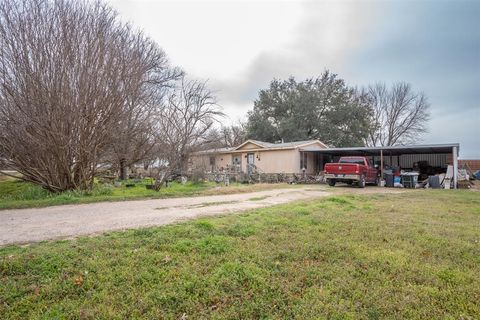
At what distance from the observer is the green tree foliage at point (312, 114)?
106 ft

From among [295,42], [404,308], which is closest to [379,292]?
[404,308]

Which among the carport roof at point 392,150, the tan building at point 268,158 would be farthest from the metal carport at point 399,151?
the tan building at point 268,158

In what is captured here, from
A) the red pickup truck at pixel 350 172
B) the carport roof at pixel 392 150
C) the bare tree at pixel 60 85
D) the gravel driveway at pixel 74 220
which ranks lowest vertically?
the gravel driveway at pixel 74 220

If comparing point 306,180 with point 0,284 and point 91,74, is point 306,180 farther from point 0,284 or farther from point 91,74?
point 0,284

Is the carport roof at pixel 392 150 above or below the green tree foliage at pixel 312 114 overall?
below

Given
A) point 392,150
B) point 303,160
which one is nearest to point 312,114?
point 303,160

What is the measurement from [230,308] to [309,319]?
77 cm

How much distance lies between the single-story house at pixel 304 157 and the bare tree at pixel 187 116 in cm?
148

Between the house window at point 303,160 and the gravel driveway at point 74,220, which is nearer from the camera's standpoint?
the gravel driveway at point 74,220

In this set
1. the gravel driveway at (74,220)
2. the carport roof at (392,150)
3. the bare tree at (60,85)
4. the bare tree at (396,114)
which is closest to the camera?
the gravel driveway at (74,220)

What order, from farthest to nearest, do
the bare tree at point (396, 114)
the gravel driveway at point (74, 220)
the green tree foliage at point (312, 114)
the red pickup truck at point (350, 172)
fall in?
the bare tree at point (396, 114), the green tree foliage at point (312, 114), the red pickup truck at point (350, 172), the gravel driveway at point (74, 220)

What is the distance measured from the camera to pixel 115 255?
154 inches

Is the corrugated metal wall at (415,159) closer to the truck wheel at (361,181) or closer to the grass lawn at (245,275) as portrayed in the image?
the truck wheel at (361,181)

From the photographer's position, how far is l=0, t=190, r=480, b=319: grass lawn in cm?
271
